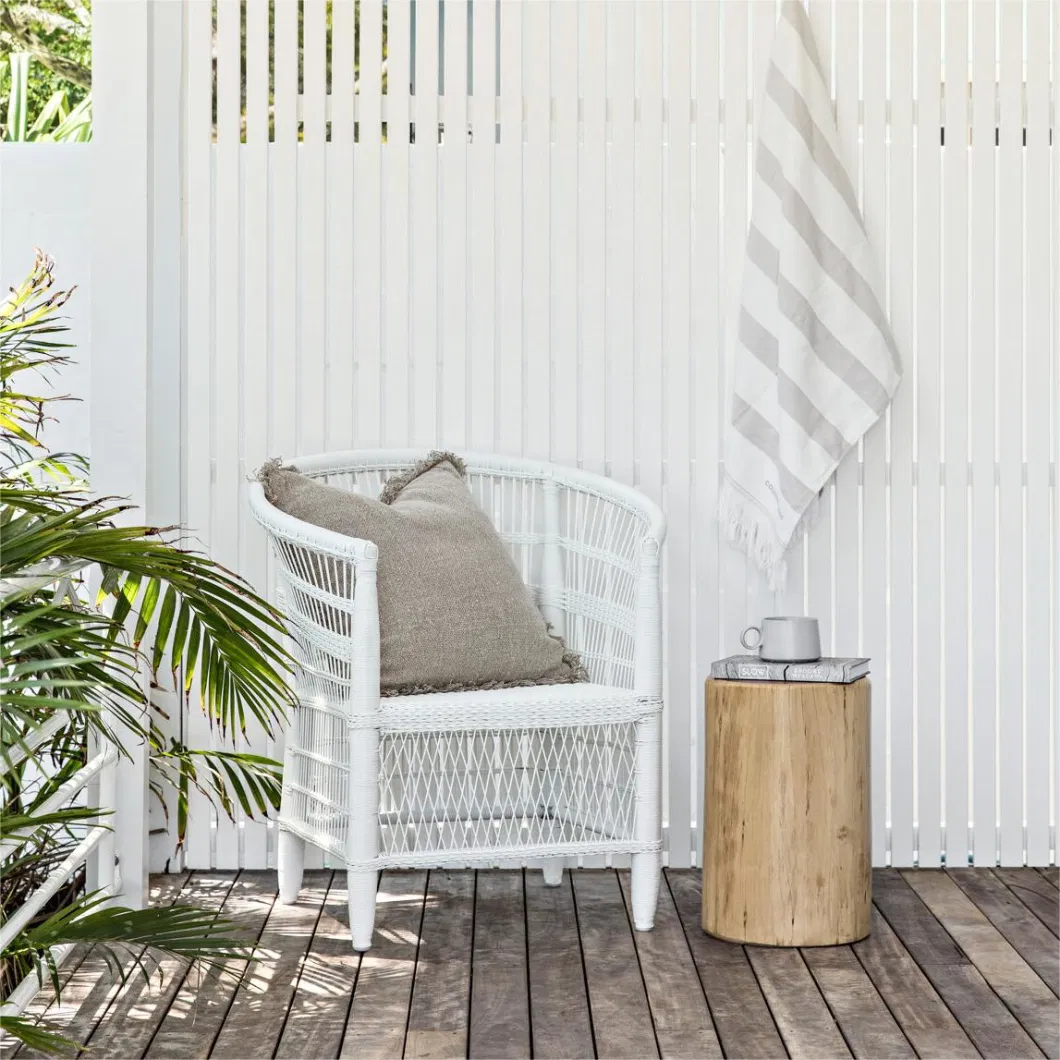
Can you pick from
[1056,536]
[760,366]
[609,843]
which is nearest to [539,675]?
[609,843]

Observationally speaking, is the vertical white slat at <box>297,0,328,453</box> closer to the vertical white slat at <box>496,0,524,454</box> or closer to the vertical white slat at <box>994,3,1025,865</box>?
the vertical white slat at <box>496,0,524,454</box>

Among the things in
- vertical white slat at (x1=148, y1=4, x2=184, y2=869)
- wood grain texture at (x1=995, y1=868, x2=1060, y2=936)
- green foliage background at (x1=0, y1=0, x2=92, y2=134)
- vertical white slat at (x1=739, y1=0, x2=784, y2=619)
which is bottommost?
wood grain texture at (x1=995, y1=868, x2=1060, y2=936)

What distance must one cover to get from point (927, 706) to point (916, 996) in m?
0.92

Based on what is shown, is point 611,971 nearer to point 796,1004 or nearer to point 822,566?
point 796,1004

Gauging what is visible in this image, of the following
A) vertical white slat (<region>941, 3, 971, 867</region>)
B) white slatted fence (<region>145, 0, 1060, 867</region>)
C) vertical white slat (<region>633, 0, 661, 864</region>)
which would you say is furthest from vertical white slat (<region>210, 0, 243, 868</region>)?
vertical white slat (<region>941, 3, 971, 867</region>)

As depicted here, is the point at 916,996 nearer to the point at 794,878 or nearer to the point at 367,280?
the point at 794,878

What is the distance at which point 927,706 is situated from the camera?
2.87 meters

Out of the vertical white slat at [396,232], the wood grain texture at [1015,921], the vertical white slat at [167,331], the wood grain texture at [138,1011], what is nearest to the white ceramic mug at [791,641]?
the wood grain texture at [1015,921]

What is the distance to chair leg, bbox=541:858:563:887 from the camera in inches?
105

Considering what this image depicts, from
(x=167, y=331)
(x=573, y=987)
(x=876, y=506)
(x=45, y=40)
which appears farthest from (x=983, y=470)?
(x=45, y=40)

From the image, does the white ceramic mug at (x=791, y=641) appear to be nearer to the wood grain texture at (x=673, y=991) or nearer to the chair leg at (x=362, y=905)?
the wood grain texture at (x=673, y=991)

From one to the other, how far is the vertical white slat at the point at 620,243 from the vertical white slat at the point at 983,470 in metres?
0.75

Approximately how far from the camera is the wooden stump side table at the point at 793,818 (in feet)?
7.45

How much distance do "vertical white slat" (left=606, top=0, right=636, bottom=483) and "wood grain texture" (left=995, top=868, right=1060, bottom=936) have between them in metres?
1.16
